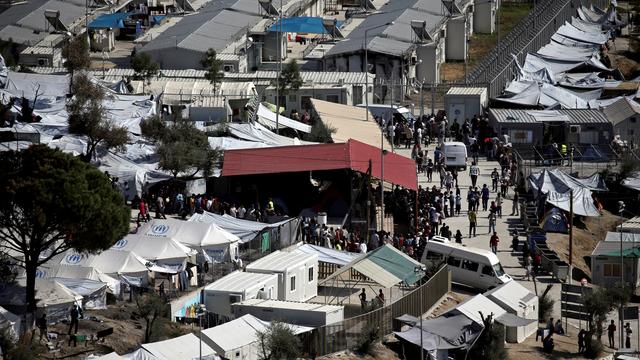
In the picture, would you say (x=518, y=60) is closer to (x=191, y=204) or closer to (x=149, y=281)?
(x=191, y=204)

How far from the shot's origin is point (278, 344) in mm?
44562

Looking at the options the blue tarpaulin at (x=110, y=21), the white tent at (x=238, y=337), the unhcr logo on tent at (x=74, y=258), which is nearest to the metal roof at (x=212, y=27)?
the blue tarpaulin at (x=110, y=21)

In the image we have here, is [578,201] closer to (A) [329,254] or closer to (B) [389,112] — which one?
(B) [389,112]

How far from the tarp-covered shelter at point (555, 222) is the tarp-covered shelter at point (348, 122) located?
7330mm

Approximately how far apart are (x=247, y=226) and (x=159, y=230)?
3045 millimetres

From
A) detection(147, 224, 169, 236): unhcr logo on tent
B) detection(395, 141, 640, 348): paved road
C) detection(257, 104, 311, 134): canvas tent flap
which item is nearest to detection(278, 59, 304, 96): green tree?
detection(257, 104, 311, 134): canvas tent flap

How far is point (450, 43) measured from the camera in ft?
299

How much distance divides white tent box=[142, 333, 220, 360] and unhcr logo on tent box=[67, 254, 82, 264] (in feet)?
17.7

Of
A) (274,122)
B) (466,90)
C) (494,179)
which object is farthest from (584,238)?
(466,90)

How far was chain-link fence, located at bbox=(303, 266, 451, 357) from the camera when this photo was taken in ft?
153

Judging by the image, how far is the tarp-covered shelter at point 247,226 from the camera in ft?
178

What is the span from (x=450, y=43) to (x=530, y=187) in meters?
26.8

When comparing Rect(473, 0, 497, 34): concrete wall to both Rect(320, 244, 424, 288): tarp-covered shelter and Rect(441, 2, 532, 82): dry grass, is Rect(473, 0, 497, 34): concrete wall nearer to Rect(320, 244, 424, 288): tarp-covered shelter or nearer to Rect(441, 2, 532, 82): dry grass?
Rect(441, 2, 532, 82): dry grass

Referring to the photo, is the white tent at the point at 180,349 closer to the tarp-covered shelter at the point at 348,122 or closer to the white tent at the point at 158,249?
the white tent at the point at 158,249
